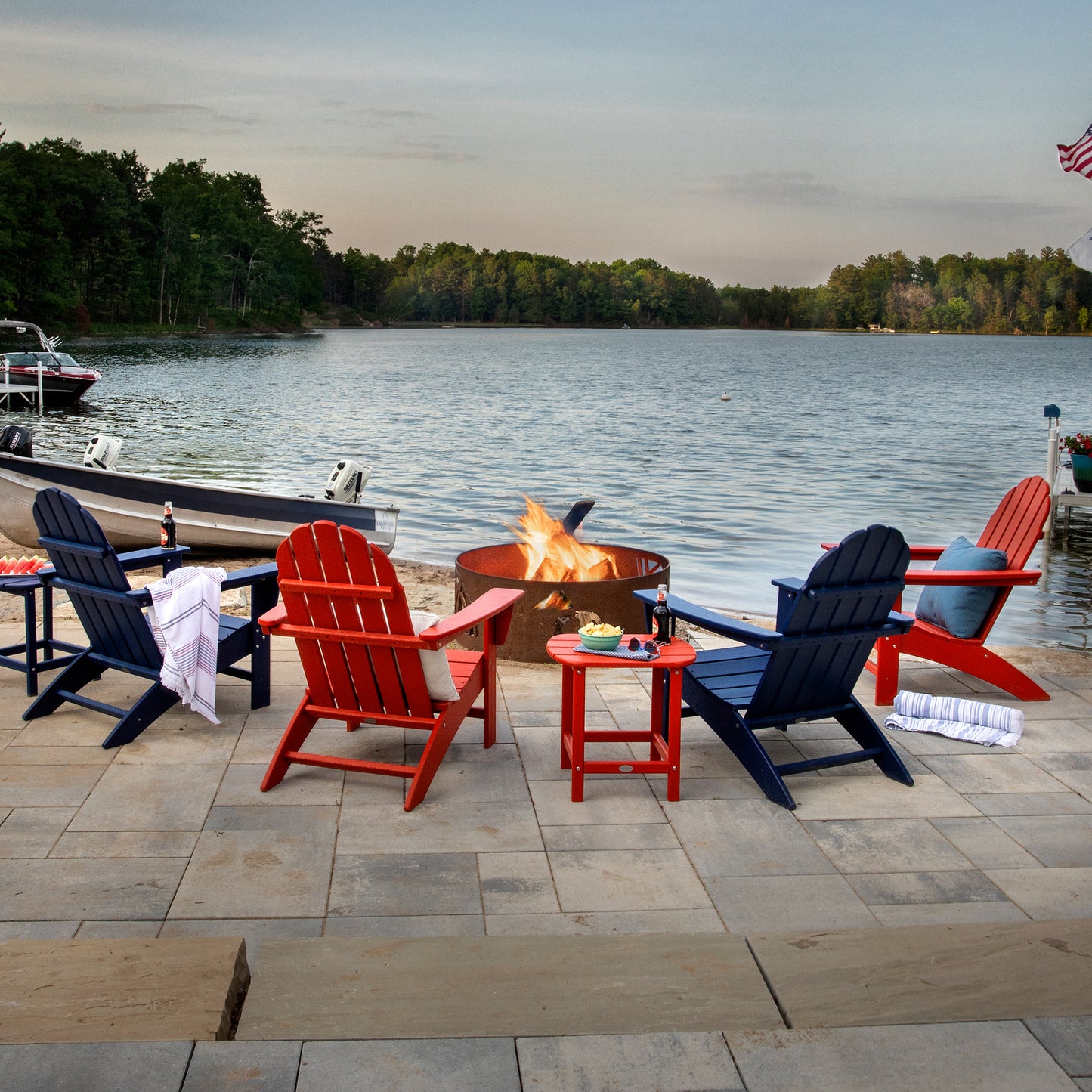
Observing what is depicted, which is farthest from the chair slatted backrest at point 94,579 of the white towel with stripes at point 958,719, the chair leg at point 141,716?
the white towel with stripes at point 958,719

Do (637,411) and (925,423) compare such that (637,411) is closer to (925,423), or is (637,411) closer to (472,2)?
(925,423)

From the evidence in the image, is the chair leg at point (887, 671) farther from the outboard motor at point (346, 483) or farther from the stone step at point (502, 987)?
the outboard motor at point (346, 483)

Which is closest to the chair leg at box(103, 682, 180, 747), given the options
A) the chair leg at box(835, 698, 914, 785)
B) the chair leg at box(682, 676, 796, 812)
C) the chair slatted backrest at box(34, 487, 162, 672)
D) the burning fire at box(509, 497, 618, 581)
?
the chair slatted backrest at box(34, 487, 162, 672)

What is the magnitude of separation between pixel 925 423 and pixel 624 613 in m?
32.6

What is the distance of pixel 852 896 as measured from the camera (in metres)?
3.06

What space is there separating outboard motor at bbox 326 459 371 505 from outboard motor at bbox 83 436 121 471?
6.68 ft

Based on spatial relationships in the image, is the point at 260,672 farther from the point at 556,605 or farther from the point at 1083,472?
the point at 1083,472

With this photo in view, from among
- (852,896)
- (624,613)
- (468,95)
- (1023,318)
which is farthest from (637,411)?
(1023,318)

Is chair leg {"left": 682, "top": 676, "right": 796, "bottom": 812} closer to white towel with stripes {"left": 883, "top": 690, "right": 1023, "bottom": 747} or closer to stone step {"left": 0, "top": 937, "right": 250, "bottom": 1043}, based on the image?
white towel with stripes {"left": 883, "top": 690, "right": 1023, "bottom": 747}

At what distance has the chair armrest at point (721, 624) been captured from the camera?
12.4 ft

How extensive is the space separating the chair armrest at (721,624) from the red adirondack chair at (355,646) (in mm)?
761

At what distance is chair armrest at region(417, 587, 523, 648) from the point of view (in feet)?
12.0

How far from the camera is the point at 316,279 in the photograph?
125 metres

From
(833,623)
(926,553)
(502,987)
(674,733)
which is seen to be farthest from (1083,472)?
(502,987)
